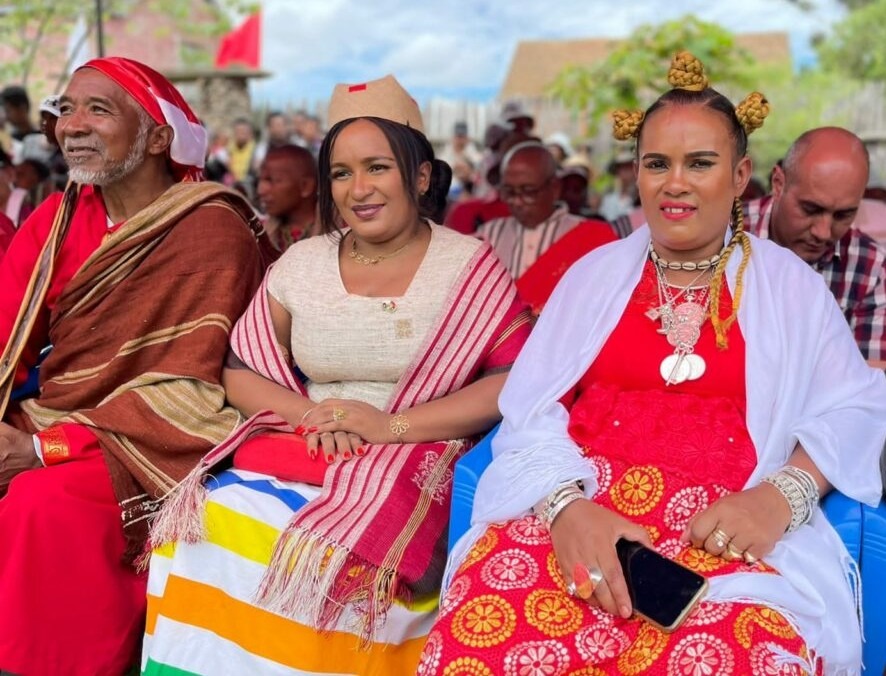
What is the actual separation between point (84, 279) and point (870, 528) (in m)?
2.57

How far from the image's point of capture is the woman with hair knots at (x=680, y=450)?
218 cm

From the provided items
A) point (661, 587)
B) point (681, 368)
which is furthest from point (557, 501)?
point (681, 368)

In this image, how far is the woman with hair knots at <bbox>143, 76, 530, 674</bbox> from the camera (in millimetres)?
2678

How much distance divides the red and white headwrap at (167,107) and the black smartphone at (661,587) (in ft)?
7.76

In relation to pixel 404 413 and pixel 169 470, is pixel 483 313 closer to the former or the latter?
pixel 404 413

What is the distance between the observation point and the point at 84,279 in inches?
135

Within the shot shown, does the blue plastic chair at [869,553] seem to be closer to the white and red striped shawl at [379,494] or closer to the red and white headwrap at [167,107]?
the white and red striped shawl at [379,494]

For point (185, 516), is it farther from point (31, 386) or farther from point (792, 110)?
point (792, 110)

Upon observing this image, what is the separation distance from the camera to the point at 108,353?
11.2 ft

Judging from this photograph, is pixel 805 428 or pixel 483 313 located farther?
pixel 483 313

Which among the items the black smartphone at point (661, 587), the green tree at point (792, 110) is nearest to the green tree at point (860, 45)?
the green tree at point (792, 110)

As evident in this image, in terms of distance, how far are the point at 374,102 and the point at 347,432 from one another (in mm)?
1069

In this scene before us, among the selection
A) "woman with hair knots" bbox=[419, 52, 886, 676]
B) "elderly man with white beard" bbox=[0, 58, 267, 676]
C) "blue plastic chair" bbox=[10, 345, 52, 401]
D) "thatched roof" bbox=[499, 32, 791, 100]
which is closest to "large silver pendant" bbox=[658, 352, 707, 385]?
"woman with hair knots" bbox=[419, 52, 886, 676]

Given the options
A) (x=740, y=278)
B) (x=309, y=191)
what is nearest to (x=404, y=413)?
(x=740, y=278)
